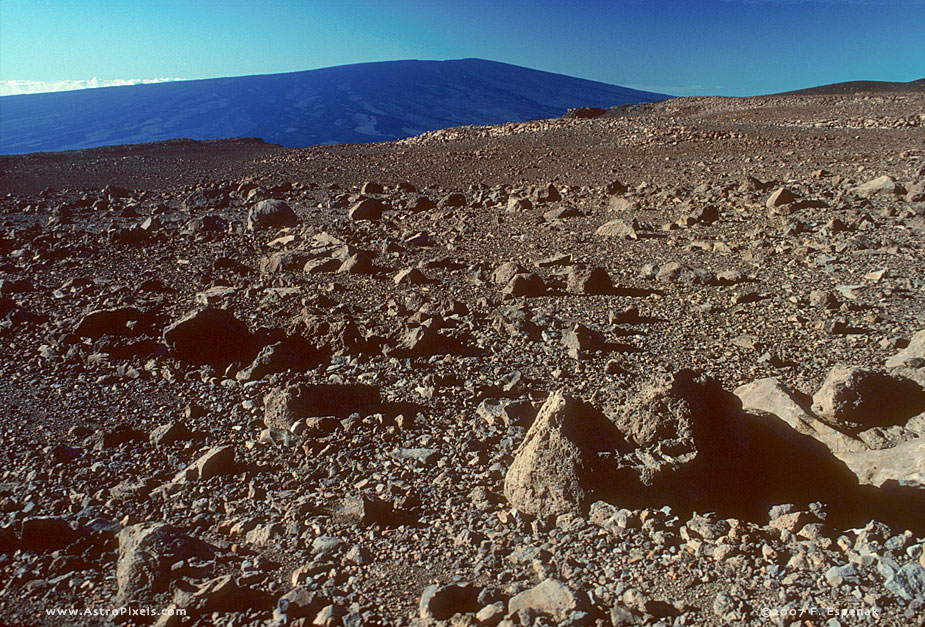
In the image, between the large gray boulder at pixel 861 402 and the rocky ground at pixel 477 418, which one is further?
the large gray boulder at pixel 861 402

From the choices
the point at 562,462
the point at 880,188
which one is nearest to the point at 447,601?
the point at 562,462

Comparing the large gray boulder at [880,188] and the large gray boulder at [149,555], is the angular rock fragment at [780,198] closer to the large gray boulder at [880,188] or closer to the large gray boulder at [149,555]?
the large gray boulder at [880,188]

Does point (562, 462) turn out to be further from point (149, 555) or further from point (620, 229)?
point (620, 229)

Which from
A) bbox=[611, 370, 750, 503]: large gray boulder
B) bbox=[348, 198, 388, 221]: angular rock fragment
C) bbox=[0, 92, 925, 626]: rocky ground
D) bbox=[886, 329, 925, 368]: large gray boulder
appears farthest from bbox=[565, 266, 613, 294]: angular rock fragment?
bbox=[348, 198, 388, 221]: angular rock fragment

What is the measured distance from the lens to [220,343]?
3100mm

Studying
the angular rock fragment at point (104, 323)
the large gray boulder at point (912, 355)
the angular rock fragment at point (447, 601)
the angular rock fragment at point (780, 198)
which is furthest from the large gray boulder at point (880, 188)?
the angular rock fragment at point (104, 323)

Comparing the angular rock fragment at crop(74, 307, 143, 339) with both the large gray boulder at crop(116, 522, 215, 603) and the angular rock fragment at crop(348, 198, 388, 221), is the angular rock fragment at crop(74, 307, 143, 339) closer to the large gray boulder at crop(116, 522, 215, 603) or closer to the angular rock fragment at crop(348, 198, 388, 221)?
the large gray boulder at crop(116, 522, 215, 603)

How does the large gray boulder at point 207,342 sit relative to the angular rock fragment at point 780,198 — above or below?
below

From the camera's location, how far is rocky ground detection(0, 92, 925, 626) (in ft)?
5.25

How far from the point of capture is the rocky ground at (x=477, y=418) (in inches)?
63.0

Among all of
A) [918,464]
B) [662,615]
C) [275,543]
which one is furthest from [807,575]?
[275,543]

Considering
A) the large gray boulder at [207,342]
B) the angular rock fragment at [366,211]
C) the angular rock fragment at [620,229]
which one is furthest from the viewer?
the angular rock fragment at [366,211]

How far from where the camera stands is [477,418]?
8.09ft

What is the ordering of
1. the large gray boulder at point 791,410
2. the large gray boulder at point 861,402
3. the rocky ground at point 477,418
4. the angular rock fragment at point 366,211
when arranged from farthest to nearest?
the angular rock fragment at point 366,211, the large gray boulder at point 861,402, the large gray boulder at point 791,410, the rocky ground at point 477,418
